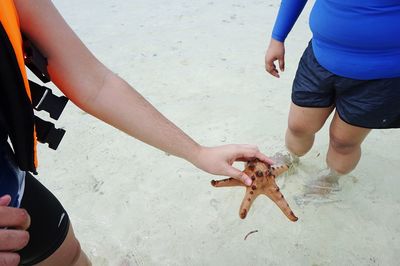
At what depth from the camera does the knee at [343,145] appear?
1458 mm

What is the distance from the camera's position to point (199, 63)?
2654mm

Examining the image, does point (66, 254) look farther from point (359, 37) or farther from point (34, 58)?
point (359, 37)

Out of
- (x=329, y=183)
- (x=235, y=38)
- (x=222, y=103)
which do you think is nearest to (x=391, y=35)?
(x=329, y=183)

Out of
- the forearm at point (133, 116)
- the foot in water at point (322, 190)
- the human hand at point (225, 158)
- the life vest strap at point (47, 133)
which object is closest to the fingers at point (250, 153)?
the human hand at point (225, 158)

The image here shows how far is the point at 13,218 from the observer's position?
644 mm

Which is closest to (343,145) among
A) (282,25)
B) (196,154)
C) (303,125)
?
(303,125)

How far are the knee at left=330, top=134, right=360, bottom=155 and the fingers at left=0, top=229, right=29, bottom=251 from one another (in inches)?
46.0

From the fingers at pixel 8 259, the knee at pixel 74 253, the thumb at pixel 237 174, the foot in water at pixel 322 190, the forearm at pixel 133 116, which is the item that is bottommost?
the foot in water at pixel 322 190

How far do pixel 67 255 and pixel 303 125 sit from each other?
38.7 inches

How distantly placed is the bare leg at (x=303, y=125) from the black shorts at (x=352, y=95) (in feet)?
0.13

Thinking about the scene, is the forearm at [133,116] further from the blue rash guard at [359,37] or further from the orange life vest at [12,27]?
the blue rash guard at [359,37]

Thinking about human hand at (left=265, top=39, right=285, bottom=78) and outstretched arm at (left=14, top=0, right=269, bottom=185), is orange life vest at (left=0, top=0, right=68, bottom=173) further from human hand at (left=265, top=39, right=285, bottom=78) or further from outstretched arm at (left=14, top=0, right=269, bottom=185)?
human hand at (left=265, top=39, right=285, bottom=78)

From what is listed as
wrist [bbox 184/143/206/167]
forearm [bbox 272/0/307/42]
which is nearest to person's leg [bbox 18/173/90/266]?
wrist [bbox 184/143/206/167]

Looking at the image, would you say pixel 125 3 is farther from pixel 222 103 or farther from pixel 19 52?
pixel 19 52
